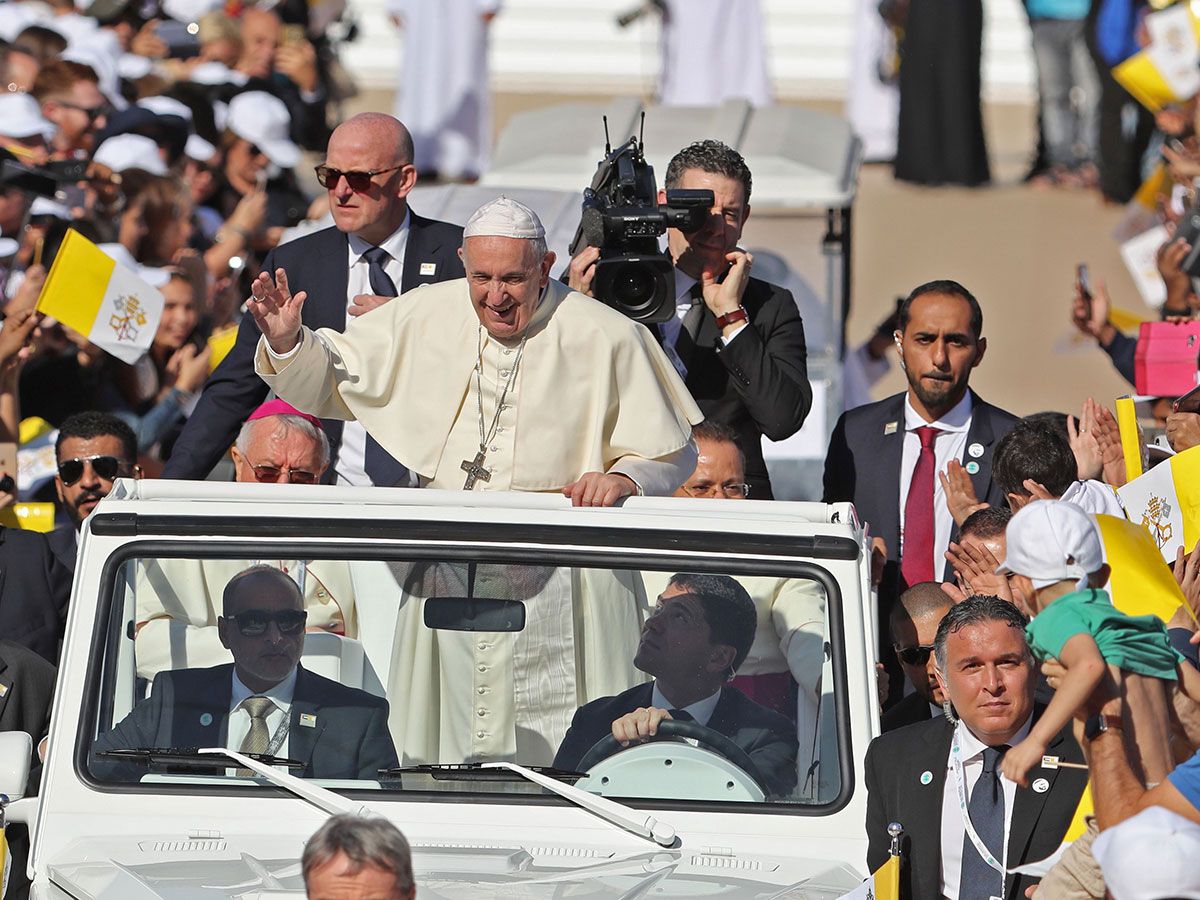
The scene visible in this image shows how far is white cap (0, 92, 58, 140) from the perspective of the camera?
998cm

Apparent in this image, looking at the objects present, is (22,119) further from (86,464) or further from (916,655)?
(916,655)

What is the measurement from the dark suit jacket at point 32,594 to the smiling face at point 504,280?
1936mm

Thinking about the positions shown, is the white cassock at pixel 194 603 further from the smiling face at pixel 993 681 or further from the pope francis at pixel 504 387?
the smiling face at pixel 993 681

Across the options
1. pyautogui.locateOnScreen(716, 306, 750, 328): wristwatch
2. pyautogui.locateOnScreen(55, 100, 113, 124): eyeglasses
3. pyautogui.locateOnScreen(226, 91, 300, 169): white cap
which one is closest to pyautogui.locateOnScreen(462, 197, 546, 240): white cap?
pyautogui.locateOnScreen(716, 306, 750, 328): wristwatch

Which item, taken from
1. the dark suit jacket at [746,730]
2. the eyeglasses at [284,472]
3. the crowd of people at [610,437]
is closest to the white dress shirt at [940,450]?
the crowd of people at [610,437]

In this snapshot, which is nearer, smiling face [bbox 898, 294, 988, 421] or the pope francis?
the pope francis

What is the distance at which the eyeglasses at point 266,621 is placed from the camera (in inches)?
204

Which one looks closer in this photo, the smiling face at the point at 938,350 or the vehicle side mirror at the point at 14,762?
the vehicle side mirror at the point at 14,762

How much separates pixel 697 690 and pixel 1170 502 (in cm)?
181

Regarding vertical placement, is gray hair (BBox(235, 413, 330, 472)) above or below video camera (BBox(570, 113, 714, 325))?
below

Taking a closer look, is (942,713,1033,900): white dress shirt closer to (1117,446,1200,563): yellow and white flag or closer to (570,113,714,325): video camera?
(1117,446,1200,563): yellow and white flag

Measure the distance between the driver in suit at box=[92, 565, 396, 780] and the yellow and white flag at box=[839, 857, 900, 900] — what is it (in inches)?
41.9

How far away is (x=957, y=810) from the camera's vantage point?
16.6ft

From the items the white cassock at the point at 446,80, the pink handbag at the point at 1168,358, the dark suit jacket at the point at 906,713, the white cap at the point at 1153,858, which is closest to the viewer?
the white cap at the point at 1153,858
